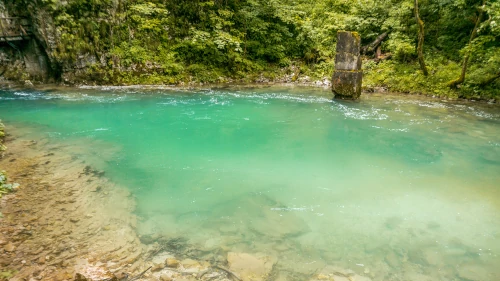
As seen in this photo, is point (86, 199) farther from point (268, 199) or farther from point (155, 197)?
point (268, 199)

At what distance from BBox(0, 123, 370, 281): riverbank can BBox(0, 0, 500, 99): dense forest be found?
11.2 m

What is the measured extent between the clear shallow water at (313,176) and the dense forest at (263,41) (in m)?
3.20

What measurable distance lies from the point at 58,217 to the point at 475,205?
6000mm

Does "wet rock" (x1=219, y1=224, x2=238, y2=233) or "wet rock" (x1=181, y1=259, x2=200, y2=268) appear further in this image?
"wet rock" (x1=219, y1=224, x2=238, y2=233)

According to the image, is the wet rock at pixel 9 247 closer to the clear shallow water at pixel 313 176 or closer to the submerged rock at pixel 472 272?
the clear shallow water at pixel 313 176

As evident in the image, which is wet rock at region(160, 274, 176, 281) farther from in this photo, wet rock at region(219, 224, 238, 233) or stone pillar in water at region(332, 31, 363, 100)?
stone pillar in water at region(332, 31, 363, 100)

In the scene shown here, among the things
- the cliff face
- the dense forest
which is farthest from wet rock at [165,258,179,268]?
the cliff face

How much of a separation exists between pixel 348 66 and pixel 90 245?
10.6 metres

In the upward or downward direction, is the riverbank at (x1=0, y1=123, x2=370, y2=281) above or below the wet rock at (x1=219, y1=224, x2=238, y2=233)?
above

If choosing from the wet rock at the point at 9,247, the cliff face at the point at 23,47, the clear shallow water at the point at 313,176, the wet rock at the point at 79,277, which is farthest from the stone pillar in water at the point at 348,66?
the cliff face at the point at 23,47

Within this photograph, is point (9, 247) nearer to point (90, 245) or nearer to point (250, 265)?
point (90, 245)

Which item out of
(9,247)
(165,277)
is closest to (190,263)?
(165,277)

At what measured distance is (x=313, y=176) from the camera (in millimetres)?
5617

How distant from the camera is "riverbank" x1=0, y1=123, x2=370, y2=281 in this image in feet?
10.3
